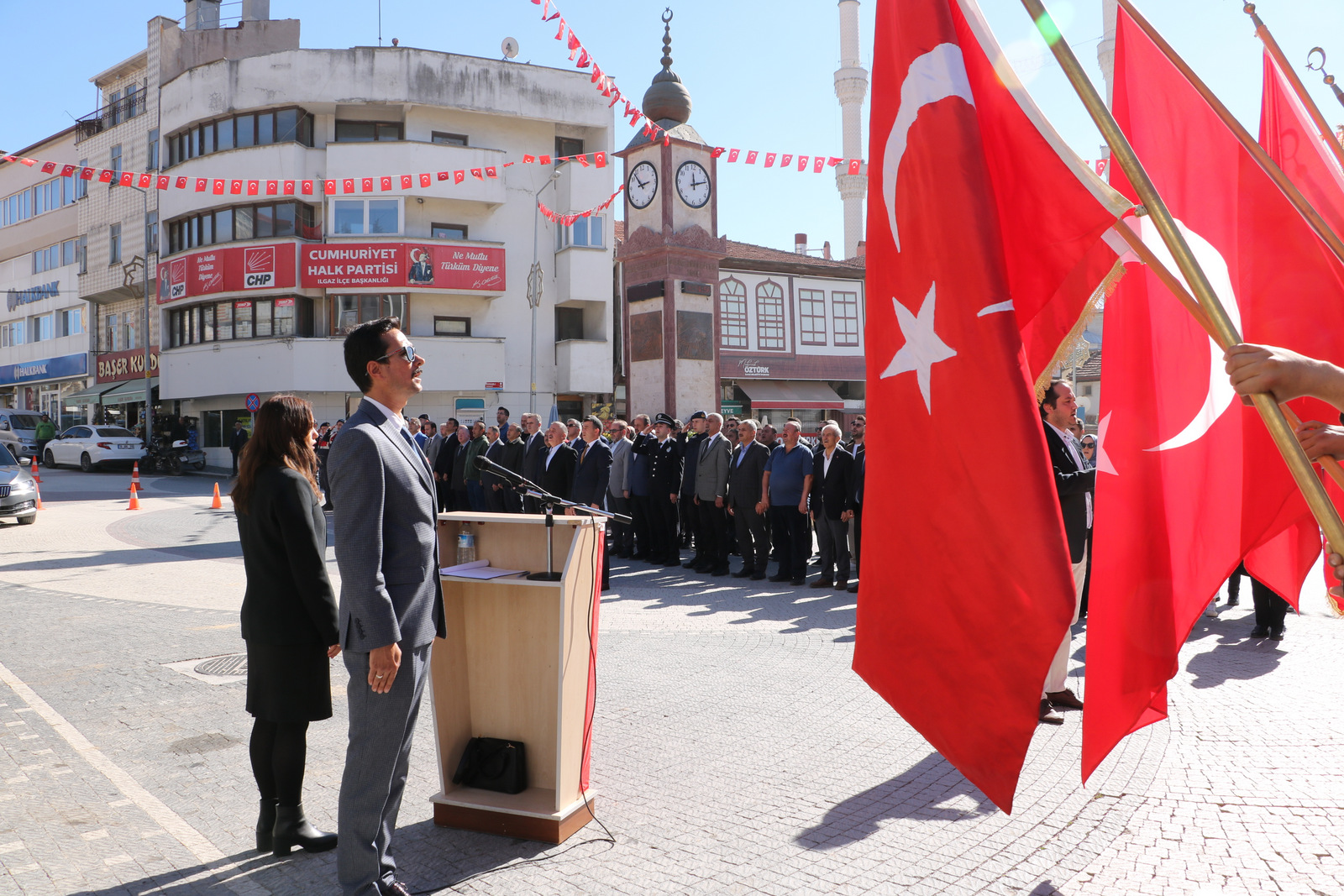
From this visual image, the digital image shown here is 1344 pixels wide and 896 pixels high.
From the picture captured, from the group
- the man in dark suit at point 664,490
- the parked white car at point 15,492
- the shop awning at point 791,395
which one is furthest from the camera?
the shop awning at point 791,395

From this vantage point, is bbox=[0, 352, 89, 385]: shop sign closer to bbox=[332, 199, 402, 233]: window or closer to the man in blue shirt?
bbox=[332, 199, 402, 233]: window

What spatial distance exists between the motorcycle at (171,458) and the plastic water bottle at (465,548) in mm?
31634

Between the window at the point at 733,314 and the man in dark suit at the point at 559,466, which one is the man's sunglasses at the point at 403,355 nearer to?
the man in dark suit at the point at 559,466

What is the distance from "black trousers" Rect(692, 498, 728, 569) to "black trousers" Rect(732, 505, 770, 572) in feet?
0.78

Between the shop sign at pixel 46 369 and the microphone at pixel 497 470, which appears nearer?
the microphone at pixel 497 470

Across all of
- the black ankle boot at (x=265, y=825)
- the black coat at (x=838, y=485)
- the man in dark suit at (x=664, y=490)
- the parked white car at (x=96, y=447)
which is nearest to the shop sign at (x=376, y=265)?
the parked white car at (x=96, y=447)

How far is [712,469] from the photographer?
12109mm

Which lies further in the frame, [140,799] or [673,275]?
[673,275]

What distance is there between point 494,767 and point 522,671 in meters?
0.42

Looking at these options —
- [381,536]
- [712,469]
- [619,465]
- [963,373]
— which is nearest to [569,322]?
[619,465]

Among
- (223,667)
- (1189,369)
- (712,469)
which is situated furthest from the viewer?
(712,469)

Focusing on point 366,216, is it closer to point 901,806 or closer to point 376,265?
point 376,265

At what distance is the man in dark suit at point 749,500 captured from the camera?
11406 mm

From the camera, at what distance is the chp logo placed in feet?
110
